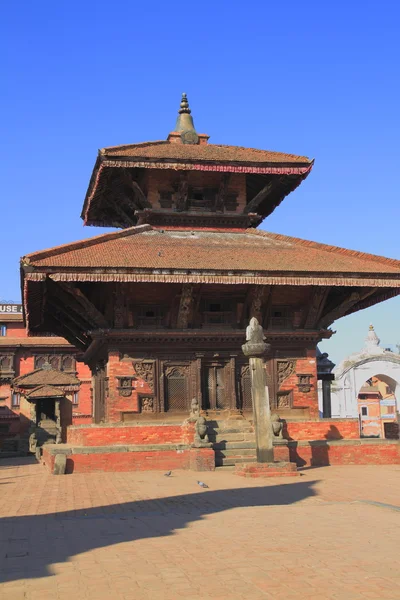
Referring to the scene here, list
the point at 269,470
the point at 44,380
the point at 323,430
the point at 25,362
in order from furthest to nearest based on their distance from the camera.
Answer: the point at 25,362, the point at 44,380, the point at 323,430, the point at 269,470

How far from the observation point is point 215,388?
21219 millimetres

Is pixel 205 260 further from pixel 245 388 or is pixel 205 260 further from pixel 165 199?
pixel 165 199

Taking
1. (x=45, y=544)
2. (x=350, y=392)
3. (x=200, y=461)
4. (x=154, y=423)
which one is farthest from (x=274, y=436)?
(x=350, y=392)

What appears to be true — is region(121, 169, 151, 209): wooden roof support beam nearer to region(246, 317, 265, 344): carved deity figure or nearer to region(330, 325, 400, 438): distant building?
region(246, 317, 265, 344): carved deity figure

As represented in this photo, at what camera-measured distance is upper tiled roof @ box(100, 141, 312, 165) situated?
2200cm

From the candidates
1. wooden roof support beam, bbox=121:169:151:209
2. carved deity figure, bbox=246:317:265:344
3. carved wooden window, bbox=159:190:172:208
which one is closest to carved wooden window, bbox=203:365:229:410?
carved deity figure, bbox=246:317:265:344

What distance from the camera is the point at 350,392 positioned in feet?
158

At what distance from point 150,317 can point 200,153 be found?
6108 millimetres

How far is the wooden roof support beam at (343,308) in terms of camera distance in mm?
21266

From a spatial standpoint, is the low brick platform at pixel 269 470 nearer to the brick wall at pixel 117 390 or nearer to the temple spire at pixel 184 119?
the brick wall at pixel 117 390

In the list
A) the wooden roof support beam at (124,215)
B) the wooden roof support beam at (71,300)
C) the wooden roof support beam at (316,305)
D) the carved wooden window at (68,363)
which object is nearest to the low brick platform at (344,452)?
the wooden roof support beam at (316,305)

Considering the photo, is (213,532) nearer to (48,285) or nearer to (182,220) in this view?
(48,285)

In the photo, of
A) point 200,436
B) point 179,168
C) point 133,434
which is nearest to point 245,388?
point 200,436

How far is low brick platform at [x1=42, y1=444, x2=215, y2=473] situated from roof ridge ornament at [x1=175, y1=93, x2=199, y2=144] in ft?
39.3
